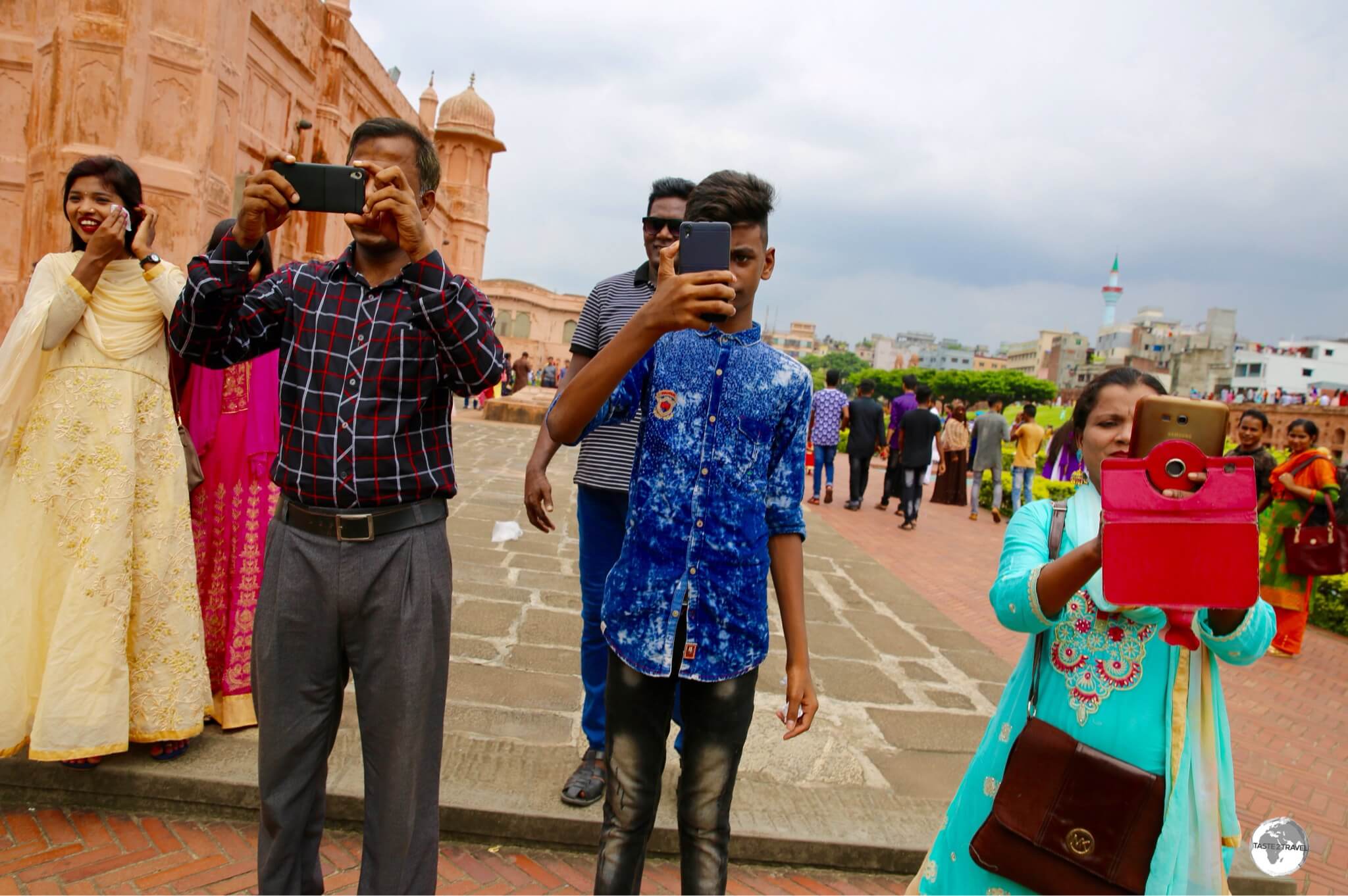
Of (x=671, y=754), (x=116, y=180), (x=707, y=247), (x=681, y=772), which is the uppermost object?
(x=116, y=180)

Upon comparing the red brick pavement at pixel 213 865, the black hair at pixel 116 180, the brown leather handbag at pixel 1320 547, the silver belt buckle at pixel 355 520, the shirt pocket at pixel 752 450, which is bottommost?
the red brick pavement at pixel 213 865

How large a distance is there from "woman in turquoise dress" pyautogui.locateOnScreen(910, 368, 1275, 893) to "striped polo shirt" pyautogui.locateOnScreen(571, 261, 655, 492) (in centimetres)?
128

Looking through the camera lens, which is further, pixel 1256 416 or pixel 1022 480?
pixel 1022 480

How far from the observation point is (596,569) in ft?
9.03

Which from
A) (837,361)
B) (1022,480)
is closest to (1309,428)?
(1022,480)

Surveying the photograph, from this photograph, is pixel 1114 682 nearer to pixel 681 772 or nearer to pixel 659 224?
pixel 681 772

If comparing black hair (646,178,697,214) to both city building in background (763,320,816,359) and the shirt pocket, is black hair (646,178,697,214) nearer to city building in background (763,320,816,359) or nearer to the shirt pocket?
the shirt pocket

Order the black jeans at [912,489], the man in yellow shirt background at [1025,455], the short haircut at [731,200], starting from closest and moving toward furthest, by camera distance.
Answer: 1. the short haircut at [731,200]
2. the black jeans at [912,489]
3. the man in yellow shirt background at [1025,455]

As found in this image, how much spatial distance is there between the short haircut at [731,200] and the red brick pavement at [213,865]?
2062 millimetres

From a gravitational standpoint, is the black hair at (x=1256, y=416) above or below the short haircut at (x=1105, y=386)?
above

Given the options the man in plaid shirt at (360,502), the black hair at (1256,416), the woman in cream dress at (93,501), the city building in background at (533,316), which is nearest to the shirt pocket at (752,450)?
the man in plaid shirt at (360,502)

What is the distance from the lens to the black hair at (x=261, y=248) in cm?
211

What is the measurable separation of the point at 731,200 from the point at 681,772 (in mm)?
1284

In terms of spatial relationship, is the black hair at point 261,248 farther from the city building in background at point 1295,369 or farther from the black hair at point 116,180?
the city building in background at point 1295,369
